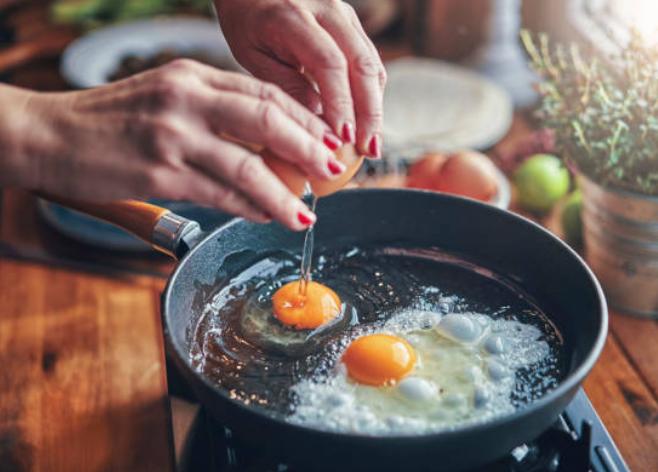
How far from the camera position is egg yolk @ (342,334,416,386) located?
0.97m

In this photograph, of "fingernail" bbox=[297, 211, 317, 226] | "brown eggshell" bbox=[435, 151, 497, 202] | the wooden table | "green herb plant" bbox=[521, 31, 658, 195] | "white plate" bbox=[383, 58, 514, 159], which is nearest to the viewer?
"fingernail" bbox=[297, 211, 317, 226]

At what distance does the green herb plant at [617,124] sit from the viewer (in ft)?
4.20

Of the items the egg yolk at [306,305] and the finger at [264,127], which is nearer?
the finger at [264,127]

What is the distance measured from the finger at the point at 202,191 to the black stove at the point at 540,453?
0.36 m

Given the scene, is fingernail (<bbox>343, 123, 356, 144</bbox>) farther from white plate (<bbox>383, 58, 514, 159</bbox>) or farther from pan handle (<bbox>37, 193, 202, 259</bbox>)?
white plate (<bbox>383, 58, 514, 159</bbox>)

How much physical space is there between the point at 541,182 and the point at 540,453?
34.2 inches

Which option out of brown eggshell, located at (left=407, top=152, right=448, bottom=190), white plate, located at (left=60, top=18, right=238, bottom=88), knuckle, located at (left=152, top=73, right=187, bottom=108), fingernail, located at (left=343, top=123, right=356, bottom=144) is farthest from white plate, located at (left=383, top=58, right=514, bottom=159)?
knuckle, located at (left=152, top=73, right=187, bottom=108)

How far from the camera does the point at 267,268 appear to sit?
4.01 feet

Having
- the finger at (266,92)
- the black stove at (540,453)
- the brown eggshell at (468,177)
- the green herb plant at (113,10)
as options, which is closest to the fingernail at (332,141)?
the finger at (266,92)

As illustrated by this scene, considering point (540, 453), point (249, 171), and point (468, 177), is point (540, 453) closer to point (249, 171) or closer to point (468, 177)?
point (249, 171)

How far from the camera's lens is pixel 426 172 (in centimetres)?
169

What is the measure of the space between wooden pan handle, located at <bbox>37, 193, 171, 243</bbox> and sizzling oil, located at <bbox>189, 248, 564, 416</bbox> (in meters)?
0.17

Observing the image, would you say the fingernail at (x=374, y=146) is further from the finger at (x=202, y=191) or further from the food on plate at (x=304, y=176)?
the finger at (x=202, y=191)

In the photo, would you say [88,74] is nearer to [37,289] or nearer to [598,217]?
[37,289]
